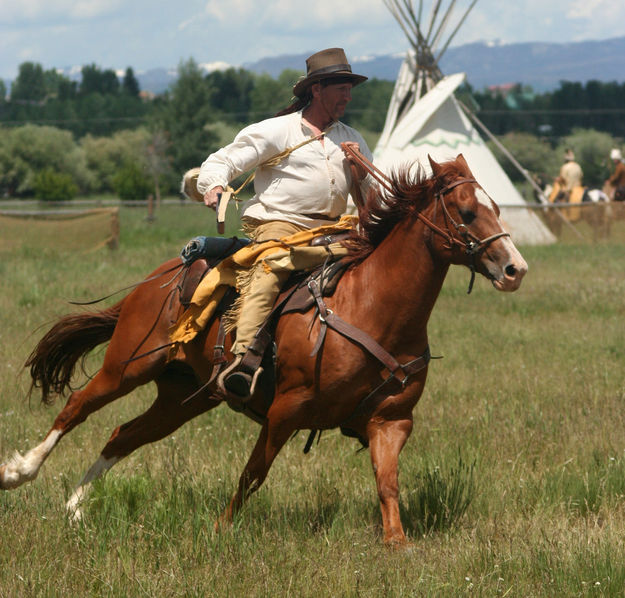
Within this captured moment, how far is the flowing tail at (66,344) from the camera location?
683 cm

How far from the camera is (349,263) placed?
5551 mm

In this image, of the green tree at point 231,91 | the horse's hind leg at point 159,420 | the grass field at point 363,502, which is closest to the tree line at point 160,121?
the green tree at point 231,91

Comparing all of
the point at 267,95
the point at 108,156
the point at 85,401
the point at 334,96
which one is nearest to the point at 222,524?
the point at 85,401

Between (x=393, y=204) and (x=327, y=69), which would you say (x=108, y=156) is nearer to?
(x=327, y=69)

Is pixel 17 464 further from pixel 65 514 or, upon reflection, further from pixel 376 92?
pixel 376 92

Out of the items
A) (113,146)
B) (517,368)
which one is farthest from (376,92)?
(517,368)

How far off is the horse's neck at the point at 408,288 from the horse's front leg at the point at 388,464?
459 mm

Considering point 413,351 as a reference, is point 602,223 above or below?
below

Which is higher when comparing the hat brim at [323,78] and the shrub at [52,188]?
the hat brim at [323,78]

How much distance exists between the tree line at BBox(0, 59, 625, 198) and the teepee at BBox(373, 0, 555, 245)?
2.55ft

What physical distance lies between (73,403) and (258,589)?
8.24 ft

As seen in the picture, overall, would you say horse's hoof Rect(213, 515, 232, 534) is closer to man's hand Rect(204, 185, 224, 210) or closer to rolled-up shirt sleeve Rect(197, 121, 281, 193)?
man's hand Rect(204, 185, 224, 210)

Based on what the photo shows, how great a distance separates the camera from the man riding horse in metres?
5.53

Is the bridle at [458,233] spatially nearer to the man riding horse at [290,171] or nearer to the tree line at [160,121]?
the man riding horse at [290,171]
